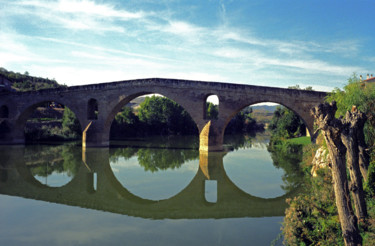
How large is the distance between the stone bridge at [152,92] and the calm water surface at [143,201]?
10.5 ft

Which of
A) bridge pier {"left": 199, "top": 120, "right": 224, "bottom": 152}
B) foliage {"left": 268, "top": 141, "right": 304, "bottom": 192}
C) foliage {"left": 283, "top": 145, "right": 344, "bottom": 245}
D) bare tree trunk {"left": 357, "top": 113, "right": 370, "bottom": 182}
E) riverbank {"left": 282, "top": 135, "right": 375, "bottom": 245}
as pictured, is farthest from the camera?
bridge pier {"left": 199, "top": 120, "right": 224, "bottom": 152}

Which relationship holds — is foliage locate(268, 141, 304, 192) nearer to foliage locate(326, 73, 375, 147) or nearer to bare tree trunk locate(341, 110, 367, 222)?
foliage locate(326, 73, 375, 147)

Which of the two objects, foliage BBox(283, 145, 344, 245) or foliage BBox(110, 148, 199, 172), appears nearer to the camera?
foliage BBox(283, 145, 344, 245)

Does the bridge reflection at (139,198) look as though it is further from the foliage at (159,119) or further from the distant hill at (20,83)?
the distant hill at (20,83)

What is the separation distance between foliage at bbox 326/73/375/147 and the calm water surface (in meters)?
3.02

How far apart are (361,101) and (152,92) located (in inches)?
523

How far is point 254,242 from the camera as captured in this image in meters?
5.71

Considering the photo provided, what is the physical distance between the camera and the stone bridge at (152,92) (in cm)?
1669

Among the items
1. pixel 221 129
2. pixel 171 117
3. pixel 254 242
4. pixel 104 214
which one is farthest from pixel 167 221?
pixel 171 117

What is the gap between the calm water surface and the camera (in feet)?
19.8

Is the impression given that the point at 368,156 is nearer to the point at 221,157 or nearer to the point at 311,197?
the point at 311,197

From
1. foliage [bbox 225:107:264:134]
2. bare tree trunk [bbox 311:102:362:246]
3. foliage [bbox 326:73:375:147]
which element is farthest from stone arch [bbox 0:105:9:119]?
foliage [bbox 225:107:264:134]

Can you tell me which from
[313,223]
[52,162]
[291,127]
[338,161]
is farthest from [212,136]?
[338,161]

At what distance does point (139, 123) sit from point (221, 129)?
17730 millimetres
